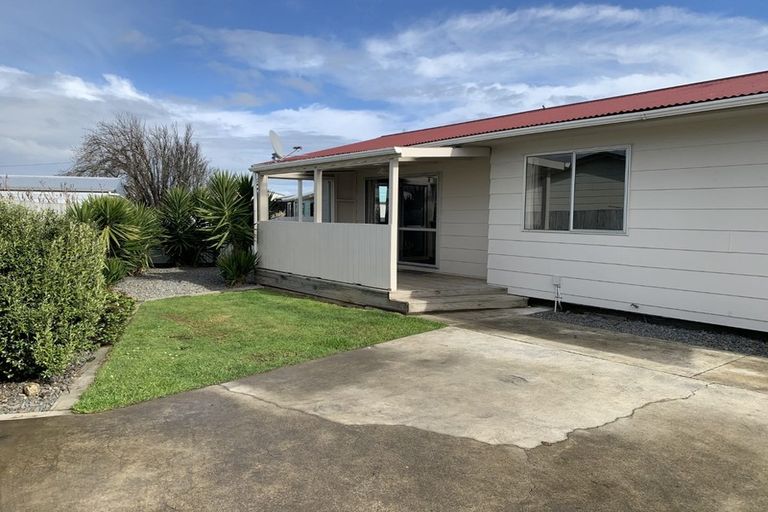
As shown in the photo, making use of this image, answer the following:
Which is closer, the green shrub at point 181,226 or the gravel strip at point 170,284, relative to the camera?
the gravel strip at point 170,284

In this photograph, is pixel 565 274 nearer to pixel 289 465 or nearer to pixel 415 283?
pixel 415 283

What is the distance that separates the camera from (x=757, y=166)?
21.5ft

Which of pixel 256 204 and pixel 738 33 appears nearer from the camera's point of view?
pixel 738 33

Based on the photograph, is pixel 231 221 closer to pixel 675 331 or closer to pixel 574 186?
pixel 574 186

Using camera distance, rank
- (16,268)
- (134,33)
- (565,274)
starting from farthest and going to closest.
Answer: (134,33) < (565,274) < (16,268)

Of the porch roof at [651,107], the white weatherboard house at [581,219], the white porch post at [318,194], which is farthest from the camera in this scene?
the white porch post at [318,194]

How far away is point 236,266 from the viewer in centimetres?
1216

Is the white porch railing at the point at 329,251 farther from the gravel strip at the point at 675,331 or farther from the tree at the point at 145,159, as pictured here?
the tree at the point at 145,159

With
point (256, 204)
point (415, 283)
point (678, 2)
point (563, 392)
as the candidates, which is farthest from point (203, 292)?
point (678, 2)

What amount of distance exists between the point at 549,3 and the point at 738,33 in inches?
153

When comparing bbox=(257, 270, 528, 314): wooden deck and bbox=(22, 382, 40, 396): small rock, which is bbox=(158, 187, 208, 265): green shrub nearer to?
bbox=(257, 270, 528, 314): wooden deck

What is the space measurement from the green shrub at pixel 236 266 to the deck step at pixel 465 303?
5.14 metres

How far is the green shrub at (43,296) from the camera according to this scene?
16.0 feet

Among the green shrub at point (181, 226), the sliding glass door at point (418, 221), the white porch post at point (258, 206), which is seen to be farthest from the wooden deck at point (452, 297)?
the green shrub at point (181, 226)
